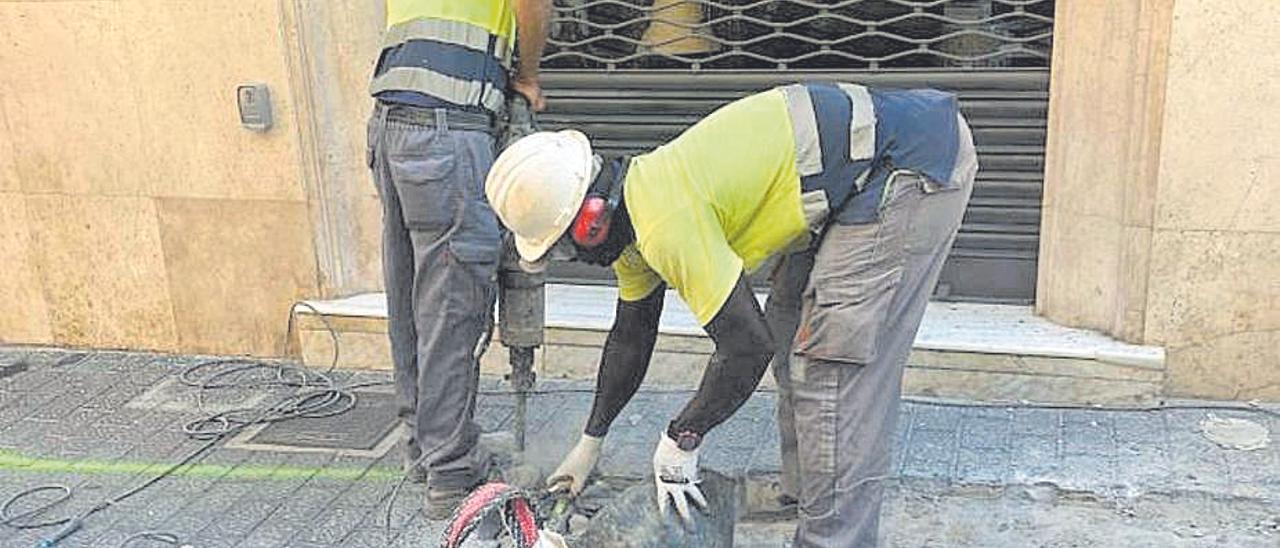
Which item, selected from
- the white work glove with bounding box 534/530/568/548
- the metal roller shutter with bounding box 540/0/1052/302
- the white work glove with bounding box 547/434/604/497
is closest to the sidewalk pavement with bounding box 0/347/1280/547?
the white work glove with bounding box 547/434/604/497

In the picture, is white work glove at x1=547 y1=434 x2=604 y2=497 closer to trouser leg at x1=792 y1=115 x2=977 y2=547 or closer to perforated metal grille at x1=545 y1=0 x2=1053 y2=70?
trouser leg at x1=792 y1=115 x2=977 y2=547

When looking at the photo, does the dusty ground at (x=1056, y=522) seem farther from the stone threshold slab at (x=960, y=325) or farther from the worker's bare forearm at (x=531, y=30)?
the worker's bare forearm at (x=531, y=30)

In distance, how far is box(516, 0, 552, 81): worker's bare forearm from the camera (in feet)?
10.2

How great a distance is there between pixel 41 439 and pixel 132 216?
102cm

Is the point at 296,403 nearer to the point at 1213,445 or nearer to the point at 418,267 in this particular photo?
the point at 418,267

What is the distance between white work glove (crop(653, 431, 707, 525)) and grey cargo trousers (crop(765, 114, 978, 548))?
10.5 inches

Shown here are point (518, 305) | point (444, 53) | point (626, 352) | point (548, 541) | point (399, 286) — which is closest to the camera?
point (548, 541)

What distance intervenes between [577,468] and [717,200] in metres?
0.96

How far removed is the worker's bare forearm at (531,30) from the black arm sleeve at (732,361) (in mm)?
1107

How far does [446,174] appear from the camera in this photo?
311 cm

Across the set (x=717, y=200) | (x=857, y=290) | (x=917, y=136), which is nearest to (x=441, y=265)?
(x=717, y=200)

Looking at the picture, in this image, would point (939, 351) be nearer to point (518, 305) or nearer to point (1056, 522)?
point (1056, 522)

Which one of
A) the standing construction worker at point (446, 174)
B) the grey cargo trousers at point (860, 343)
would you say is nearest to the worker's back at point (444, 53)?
the standing construction worker at point (446, 174)

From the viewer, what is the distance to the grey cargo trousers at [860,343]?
101 inches
